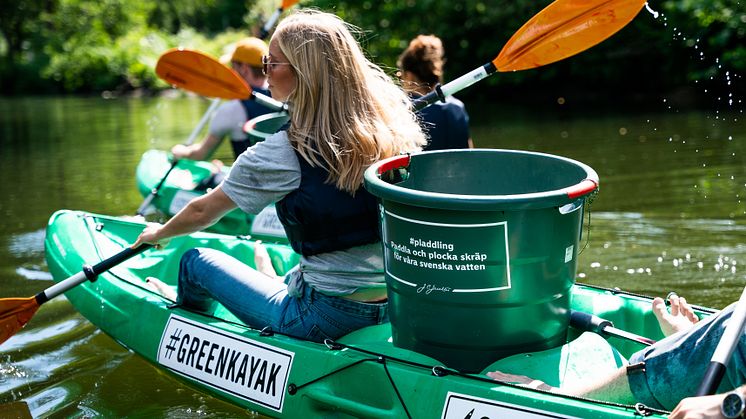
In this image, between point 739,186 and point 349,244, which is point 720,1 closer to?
point 739,186

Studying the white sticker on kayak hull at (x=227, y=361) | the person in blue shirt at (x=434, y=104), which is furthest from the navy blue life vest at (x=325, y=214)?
the person in blue shirt at (x=434, y=104)

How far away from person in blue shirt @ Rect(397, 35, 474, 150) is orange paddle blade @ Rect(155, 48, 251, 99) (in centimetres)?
100

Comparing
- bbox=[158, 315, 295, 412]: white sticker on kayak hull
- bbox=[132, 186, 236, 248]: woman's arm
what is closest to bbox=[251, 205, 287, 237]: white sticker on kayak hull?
bbox=[158, 315, 295, 412]: white sticker on kayak hull

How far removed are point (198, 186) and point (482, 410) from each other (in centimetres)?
408

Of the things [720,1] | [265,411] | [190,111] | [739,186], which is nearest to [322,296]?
[265,411]

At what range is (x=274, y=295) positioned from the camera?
318 cm

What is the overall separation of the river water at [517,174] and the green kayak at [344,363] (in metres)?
0.29

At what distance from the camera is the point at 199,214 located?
9.96 feet

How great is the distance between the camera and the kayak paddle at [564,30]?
12.3 ft

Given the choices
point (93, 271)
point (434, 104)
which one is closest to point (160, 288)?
point (93, 271)

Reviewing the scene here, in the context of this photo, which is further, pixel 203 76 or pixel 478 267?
pixel 203 76

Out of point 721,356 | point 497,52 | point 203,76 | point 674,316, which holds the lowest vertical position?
point 674,316

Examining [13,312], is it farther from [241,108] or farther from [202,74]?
[241,108]

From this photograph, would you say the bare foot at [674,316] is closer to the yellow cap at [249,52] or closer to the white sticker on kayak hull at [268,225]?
the white sticker on kayak hull at [268,225]
